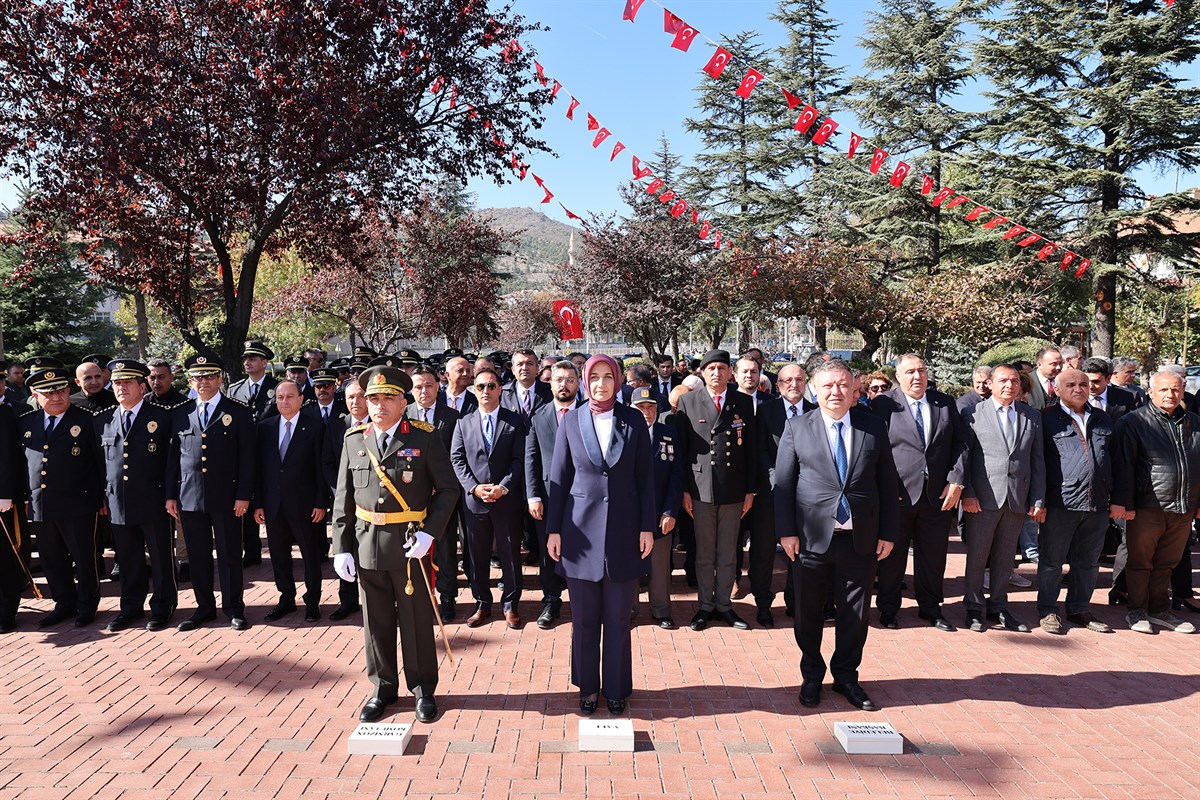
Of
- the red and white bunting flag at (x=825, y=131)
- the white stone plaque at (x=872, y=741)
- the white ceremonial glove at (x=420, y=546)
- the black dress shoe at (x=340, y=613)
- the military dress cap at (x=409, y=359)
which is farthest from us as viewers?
the red and white bunting flag at (x=825, y=131)

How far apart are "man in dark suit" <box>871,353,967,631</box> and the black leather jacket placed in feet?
4.36

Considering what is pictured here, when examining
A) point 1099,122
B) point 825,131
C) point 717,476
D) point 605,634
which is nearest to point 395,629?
point 605,634

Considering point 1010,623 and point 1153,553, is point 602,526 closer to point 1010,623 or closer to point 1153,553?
point 1010,623

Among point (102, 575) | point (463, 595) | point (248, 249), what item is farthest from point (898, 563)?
point (248, 249)

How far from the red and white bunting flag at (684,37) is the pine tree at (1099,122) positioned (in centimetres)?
1671

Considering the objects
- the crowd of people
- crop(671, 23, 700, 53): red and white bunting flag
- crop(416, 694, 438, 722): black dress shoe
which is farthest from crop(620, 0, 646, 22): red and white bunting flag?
crop(416, 694, 438, 722): black dress shoe

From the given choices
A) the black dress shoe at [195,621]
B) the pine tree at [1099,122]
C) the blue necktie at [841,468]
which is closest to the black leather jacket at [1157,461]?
the blue necktie at [841,468]

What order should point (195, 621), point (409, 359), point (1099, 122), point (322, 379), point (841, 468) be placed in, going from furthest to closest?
point (1099, 122)
point (409, 359)
point (322, 379)
point (195, 621)
point (841, 468)

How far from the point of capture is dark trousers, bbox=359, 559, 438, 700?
420cm

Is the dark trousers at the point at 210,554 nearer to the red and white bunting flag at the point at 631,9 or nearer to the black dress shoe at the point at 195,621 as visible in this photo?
the black dress shoe at the point at 195,621

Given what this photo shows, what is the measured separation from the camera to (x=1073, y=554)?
5836 mm

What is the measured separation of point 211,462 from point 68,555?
1661 millimetres

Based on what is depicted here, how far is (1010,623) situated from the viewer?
564 cm

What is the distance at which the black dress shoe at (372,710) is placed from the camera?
4.17 m
